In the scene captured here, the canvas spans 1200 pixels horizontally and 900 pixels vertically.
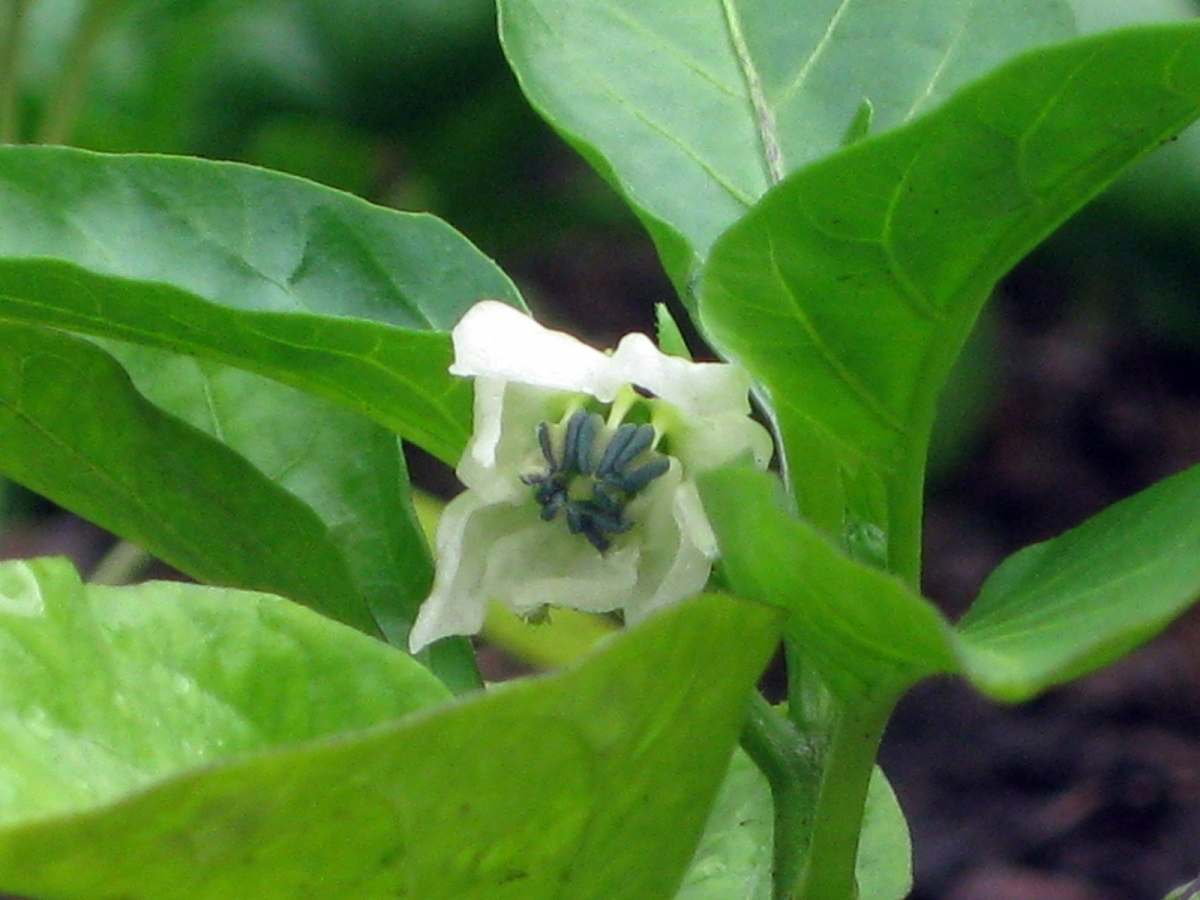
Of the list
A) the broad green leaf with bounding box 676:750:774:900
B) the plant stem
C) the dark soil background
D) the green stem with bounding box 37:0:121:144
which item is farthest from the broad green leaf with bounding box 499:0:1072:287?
the dark soil background

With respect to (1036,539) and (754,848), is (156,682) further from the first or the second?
(1036,539)

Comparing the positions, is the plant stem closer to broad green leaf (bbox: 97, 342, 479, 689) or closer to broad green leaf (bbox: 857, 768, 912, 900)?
broad green leaf (bbox: 97, 342, 479, 689)

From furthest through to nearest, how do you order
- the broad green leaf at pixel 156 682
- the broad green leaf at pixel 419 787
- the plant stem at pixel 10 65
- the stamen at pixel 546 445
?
1. the plant stem at pixel 10 65
2. the stamen at pixel 546 445
3. the broad green leaf at pixel 156 682
4. the broad green leaf at pixel 419 787

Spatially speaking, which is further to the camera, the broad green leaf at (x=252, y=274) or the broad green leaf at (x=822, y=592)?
the broad green leaf at (x=252, y=274)

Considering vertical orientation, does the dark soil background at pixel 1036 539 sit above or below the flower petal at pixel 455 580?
above

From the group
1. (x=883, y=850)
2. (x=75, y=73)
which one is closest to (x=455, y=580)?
(x=883, y=850)

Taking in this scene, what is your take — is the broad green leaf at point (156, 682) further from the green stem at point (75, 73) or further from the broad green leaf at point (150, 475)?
the green stem at point (75, 73)

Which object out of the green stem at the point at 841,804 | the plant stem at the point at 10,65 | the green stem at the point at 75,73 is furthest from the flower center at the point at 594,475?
the green stem at the point at 75,73

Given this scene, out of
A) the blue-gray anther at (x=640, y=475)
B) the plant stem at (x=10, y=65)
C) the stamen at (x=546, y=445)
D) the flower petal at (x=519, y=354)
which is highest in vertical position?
the plant stem at (x=10, y=65)
